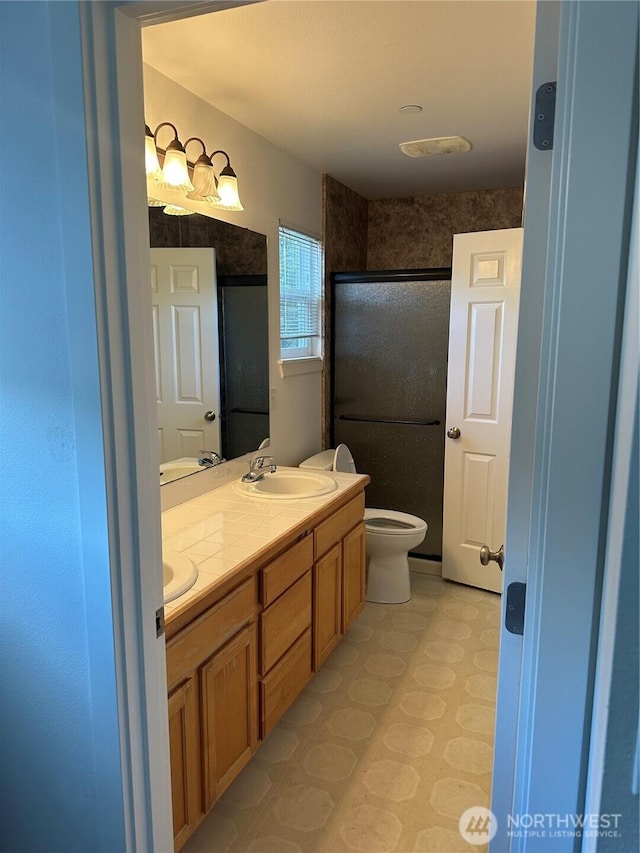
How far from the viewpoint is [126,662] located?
1110 millimetres

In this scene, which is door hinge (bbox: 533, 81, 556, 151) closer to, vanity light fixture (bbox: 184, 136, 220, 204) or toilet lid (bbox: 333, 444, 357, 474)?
vanity light fixture (bbox: 184, 136, 220, 204)

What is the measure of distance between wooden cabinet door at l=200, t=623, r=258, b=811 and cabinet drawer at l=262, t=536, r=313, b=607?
0.44ft

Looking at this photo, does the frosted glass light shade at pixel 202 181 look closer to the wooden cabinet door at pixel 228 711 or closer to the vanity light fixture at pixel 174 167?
the vanity light fixture at pixel 174 167

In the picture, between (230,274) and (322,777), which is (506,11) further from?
(322,777)

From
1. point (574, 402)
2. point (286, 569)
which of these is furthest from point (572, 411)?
point (286, 569)

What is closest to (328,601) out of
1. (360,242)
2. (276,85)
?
(276,85)

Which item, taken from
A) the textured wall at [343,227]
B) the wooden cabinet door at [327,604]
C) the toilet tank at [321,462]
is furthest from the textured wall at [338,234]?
the wooden cabinet door at [327,604]

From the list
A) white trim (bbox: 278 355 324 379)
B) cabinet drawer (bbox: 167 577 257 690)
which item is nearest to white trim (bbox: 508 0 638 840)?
cabinet drawer (bbox: 167 577 257 690)

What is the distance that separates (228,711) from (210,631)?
1.01 feet

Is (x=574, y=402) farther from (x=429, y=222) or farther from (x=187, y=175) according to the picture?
(x=429, y=222)

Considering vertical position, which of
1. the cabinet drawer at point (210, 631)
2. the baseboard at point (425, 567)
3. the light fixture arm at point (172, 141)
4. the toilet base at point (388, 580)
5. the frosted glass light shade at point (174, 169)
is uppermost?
the light fixture arm at point (172, 141)

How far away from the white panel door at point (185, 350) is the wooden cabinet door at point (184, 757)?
0.91 meters

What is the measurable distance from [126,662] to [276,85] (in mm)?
2061

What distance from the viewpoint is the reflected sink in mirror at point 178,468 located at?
222 cm
